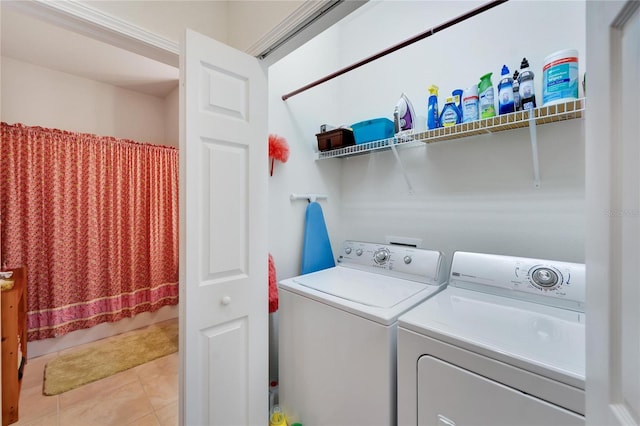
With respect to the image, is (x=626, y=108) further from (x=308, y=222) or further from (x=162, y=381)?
(x=162, y=381)

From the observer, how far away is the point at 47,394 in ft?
6.39

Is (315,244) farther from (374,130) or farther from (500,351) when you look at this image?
(500,351)

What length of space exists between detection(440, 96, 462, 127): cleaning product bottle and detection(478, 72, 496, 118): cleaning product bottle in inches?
4.5

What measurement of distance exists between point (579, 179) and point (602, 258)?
1059mm

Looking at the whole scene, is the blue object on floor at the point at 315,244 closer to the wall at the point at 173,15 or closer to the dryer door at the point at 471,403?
the dryer door at the point at 471,403

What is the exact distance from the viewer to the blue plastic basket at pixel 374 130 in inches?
68.7

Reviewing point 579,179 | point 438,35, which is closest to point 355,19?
point 438,35

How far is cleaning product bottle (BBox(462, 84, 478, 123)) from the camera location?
1.39 metres

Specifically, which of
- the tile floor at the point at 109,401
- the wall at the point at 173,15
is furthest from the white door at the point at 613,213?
the tile floor at the point at 109,401

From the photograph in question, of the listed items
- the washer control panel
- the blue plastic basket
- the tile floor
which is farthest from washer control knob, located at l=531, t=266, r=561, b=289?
the tile floor

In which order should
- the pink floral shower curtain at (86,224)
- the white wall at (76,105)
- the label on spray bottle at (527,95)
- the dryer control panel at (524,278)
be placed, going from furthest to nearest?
the white wall at (76,105), the pink floral shower curtain at (86,224), the label on spray bottle at (527,95), the dryer control panel at (524,278)

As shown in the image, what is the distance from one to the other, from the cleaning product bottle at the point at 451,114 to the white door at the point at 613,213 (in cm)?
90

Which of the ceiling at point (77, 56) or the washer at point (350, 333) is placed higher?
the ceiling at point (77, 56)

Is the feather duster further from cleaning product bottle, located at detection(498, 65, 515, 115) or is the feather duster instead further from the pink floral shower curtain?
the pink floral shower curtain
